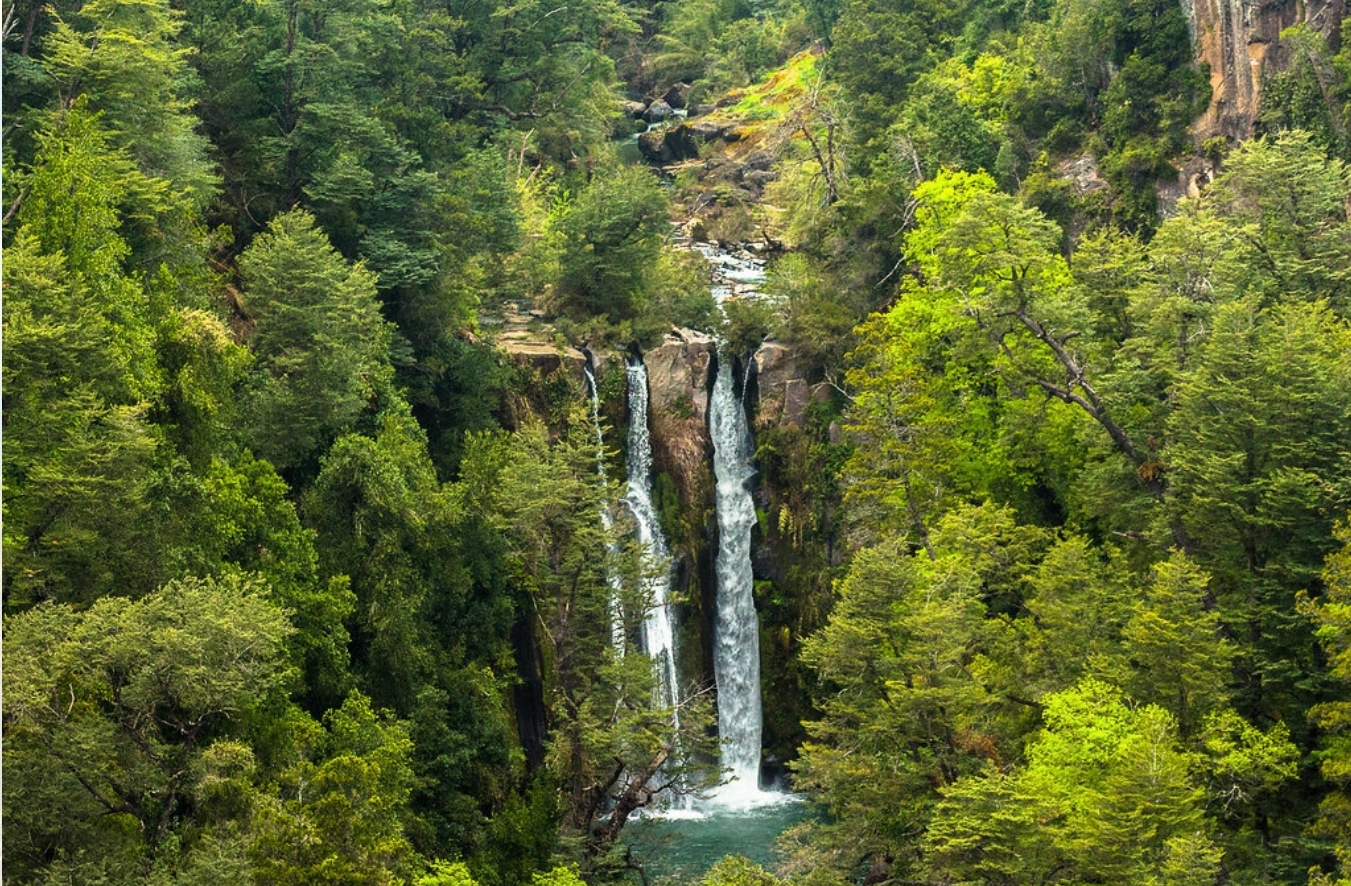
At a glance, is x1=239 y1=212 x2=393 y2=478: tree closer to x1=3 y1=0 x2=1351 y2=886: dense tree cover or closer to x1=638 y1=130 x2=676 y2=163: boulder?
x1=3 y1=0 x2=1351 y2=886: dense tree cover

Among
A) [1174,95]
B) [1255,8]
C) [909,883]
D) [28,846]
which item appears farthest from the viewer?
[1174,95]

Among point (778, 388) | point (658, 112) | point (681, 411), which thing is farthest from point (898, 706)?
point (658, 112)

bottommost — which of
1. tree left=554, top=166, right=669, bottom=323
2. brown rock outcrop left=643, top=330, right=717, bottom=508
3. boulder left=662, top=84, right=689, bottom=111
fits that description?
brown rock outcrop left=643, top=330, right=717, bottom=508

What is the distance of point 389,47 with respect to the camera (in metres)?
43.6

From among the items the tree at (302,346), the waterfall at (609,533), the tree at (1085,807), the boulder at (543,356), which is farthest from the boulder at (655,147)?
the tree at (1085,807)

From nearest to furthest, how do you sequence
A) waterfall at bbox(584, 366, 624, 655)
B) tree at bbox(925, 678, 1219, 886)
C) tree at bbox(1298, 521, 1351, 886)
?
tree at bbox(925, 678, 1219, 886) → tree at bbox(1298, 521, 1351, 886) → waterfall at bbox(584, 366, 624, 655)

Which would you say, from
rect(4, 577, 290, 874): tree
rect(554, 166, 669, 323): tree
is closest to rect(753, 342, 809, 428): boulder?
rect(554, 166, 669, 323): tree

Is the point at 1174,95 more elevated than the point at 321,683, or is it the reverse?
the point at 1174,95

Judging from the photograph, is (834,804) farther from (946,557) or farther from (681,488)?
(681,488)

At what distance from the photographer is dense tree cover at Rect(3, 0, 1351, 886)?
24359 millimetres

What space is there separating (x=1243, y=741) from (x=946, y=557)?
7.73m

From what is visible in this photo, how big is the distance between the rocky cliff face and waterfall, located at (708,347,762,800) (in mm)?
16255

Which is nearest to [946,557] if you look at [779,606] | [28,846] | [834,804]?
[834,804]

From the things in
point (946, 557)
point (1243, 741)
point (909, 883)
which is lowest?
point (909, 883)
